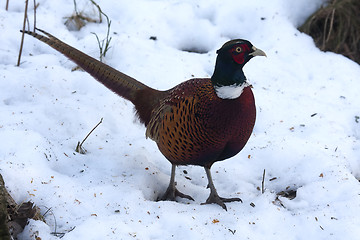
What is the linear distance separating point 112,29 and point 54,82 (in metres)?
1.14

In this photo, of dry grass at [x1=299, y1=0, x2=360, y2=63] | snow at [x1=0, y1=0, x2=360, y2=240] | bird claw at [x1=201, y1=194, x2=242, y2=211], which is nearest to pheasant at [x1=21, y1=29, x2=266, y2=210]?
bird claw at [x1=201, y1=194, x2=242, y2=211]

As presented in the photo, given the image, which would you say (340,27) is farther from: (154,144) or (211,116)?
(211,116)

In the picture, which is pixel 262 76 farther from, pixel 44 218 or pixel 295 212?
pixel 44 218

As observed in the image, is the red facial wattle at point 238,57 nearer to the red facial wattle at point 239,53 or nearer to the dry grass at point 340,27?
the red facial wattle at point 239,53

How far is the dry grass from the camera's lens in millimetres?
5188

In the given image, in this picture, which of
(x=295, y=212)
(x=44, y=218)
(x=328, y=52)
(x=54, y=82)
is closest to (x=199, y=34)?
(x=328, y=52)

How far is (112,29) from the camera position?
4.84 m

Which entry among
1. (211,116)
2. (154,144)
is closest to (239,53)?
(211,116)

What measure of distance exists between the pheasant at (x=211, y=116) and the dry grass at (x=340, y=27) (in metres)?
2.70

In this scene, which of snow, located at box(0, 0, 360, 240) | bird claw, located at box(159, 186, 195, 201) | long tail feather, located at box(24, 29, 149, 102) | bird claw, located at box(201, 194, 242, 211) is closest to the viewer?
snow, located at box(0, 0, 360, 240)

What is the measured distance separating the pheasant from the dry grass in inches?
106

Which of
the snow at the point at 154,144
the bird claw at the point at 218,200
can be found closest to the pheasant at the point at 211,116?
the bird claw at the point at 218,200

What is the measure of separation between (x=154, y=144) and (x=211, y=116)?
1.09 metres

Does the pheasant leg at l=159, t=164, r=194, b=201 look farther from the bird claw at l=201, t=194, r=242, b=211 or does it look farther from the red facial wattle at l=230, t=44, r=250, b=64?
the red facial wattle at l=230, t=44, r=250, b=64
